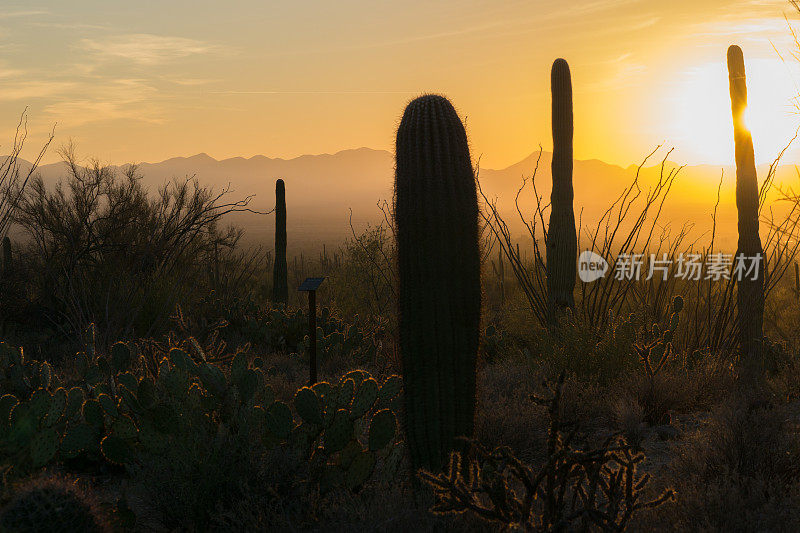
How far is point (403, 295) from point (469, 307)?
0.45 m

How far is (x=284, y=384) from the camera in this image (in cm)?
808

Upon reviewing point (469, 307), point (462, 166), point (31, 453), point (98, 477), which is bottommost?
point (98, 477)

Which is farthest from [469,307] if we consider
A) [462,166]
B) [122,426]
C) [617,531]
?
[122,426]

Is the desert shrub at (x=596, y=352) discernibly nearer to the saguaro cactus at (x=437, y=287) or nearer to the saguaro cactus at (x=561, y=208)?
the saguaro cactus at (x=561, y=208)

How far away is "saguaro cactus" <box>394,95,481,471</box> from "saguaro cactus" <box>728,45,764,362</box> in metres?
6.49

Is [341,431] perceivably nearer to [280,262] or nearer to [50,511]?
[50,511]

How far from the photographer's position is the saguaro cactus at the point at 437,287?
4.36m

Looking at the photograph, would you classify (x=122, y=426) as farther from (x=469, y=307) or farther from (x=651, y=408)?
(x=651, y=408)

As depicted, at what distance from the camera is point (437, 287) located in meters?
4.34

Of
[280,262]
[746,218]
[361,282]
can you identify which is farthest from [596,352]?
[280,262]

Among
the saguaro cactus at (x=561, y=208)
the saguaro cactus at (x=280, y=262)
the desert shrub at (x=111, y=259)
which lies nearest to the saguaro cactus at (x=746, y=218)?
the saguaro cactus at (x=561, y=208)

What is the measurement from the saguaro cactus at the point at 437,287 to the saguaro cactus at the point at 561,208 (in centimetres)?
532

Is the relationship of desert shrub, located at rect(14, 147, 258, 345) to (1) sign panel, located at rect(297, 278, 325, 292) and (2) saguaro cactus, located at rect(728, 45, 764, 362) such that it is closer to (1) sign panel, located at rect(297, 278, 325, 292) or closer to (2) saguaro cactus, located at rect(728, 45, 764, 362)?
(1) sign panel, located at rect(297, 278, 325, 292)

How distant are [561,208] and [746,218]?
2.93 m
